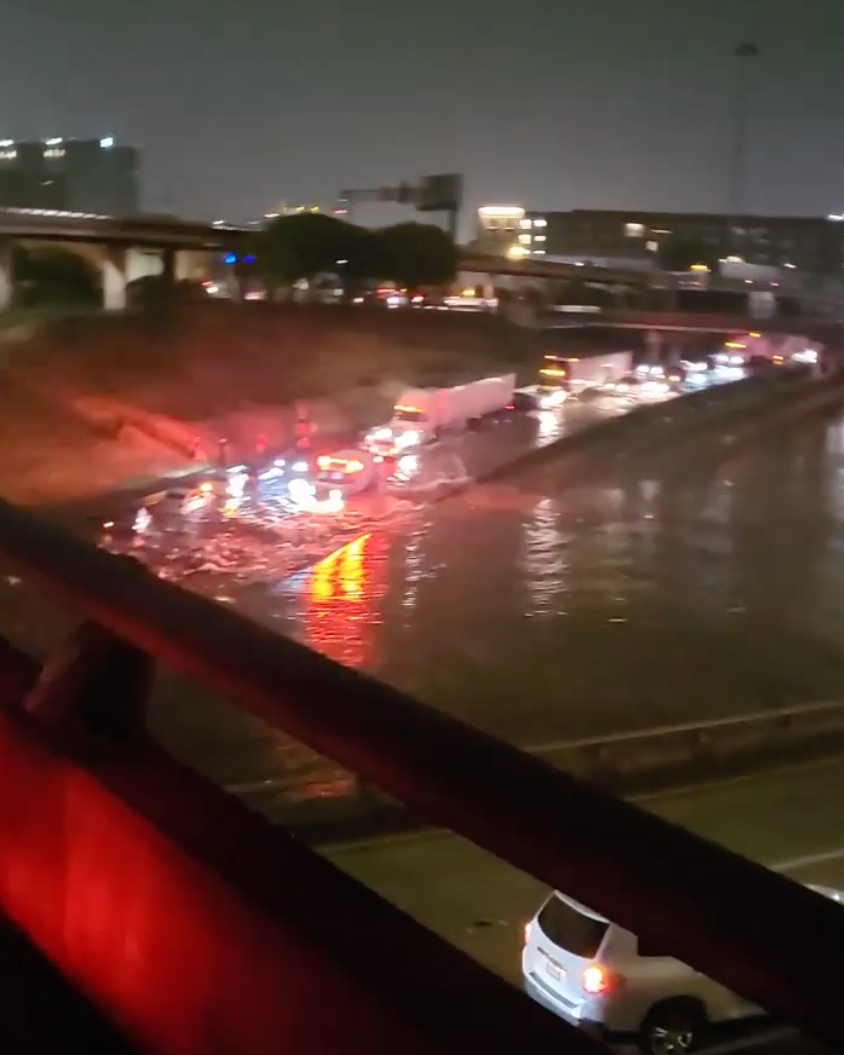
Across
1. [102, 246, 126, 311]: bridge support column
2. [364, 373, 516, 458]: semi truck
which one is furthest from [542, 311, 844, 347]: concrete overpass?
[364, 373, 516, 458]: semi truck

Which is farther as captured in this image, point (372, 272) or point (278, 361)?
point (372, 272)

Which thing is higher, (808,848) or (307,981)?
(307,981)

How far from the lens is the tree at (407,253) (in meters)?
61.0

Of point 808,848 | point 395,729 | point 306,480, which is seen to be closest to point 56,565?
point 395,729

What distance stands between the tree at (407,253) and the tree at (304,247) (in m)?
1.46

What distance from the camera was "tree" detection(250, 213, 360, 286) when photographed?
5875 centimetres

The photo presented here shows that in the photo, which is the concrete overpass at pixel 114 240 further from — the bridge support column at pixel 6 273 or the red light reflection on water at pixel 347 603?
the red light reflection on water at pixel 347 603

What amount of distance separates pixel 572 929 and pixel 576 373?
41.4 meters

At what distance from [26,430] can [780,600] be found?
70.2 feet

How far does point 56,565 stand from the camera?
3213 mm

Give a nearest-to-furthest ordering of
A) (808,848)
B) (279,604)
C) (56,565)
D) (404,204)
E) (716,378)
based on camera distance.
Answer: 1. (56,565)
2. (808,848)
3. (279,604)
4. (716,378)
5. (404,204)

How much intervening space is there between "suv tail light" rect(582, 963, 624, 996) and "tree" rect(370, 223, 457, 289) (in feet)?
179

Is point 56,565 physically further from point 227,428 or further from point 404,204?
point 404,204


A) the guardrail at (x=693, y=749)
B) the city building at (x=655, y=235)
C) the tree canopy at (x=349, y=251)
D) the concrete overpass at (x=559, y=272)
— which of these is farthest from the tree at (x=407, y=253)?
the guardrail at (x=693, y=749)
